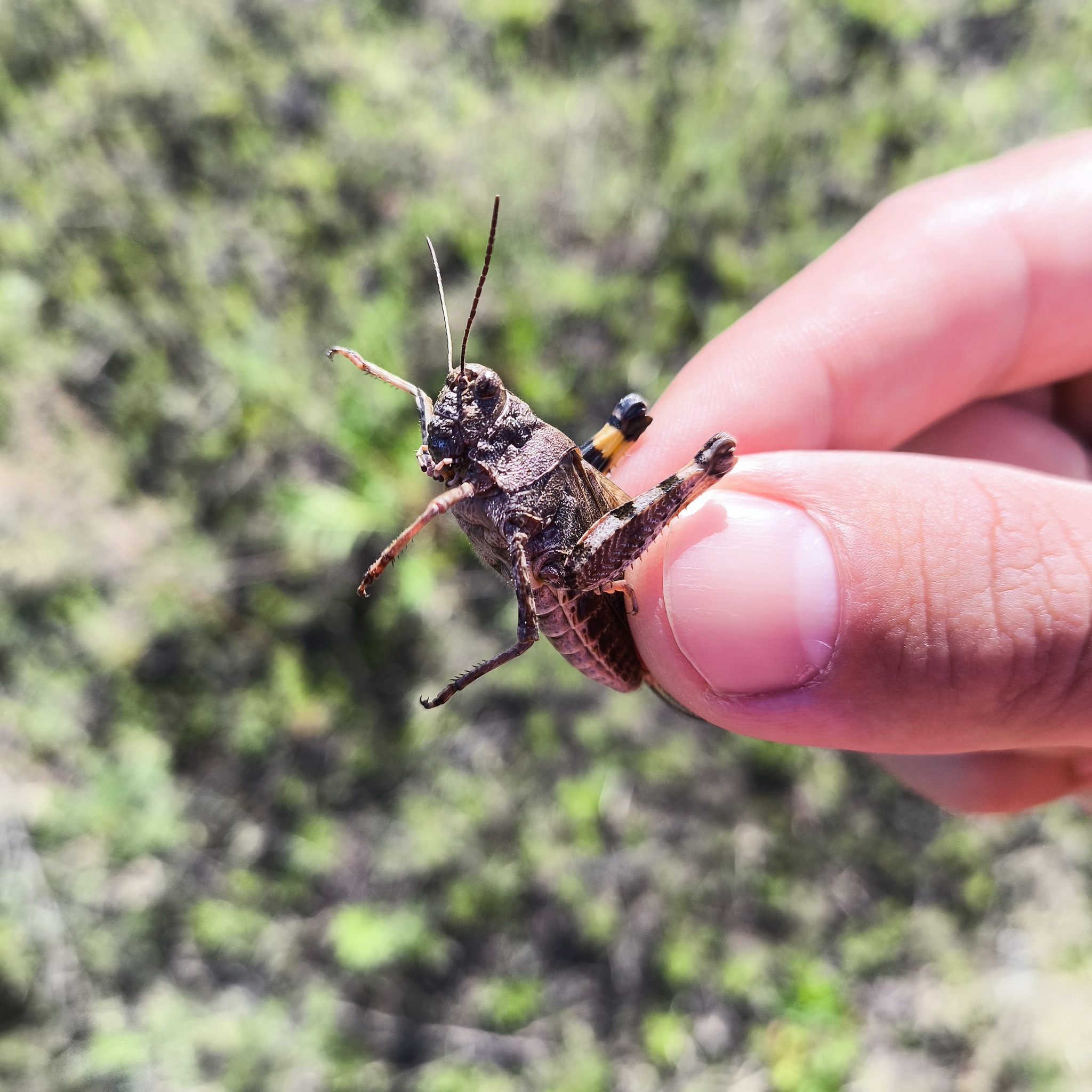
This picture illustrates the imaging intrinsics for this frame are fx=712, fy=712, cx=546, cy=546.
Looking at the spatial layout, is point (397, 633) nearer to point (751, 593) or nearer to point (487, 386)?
point (487, 386)

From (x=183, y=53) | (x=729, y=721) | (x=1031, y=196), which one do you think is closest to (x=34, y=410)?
(x=183, y=53)

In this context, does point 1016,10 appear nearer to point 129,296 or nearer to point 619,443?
point 619,443

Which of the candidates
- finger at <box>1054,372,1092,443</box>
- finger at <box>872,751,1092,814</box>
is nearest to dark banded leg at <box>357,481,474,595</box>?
finger at <box>872,751,1092,814</box>

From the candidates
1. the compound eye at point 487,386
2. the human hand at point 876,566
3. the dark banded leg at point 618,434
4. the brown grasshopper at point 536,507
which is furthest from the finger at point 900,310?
the compound eye at point 487,386

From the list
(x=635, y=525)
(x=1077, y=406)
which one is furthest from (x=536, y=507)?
(x=1077, y=406)

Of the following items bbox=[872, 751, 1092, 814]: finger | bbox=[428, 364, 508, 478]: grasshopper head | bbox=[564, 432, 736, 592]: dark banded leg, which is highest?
bbox=[428, 364, 508, 478]: grasshopper head

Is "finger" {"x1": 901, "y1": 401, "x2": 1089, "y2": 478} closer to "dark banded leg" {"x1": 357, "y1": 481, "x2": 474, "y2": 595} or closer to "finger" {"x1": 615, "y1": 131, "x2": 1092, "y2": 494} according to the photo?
"finger" {"x1": 615, "y1": 131, "x2": 1092, "y2": 494}
